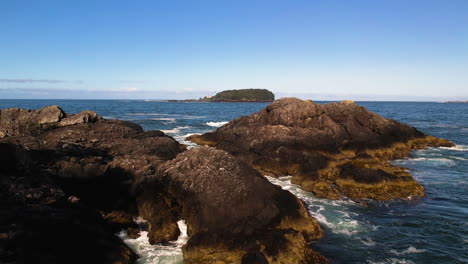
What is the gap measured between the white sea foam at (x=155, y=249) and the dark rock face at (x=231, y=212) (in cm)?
59

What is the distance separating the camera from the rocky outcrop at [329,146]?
69.9 ft

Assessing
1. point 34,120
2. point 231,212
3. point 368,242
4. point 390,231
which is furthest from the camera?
point 34,120

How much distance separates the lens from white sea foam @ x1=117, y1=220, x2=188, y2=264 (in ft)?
40.8

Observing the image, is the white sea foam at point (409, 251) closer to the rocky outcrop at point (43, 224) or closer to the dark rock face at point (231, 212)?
the dark rock face at point (231, 212)

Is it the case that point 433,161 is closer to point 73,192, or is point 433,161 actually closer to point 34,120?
point 73,192

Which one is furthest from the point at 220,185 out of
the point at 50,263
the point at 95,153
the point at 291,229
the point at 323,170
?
the point at 323,170

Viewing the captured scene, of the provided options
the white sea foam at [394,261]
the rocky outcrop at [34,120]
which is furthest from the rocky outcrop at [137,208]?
the rocky outcrop at [34,120]

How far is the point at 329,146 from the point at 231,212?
20.1 m

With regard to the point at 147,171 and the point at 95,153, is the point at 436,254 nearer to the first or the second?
the point at 147,171

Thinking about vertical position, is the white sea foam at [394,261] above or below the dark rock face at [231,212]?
below

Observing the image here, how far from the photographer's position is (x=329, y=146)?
3119 centimetres

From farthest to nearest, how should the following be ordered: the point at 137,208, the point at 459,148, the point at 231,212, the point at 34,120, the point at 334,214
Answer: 1. the point at 459,148
2. the point at 34,120
3. the point at 334,214
4. the point at 137,208
5. the point at 231,212

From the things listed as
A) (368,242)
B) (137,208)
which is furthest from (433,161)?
(137,208)

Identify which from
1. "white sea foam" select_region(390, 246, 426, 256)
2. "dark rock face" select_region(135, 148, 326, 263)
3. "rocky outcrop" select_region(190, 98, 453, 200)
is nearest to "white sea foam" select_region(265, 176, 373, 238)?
"rocky outcrop" select_region(190, 98, 453, 200)
